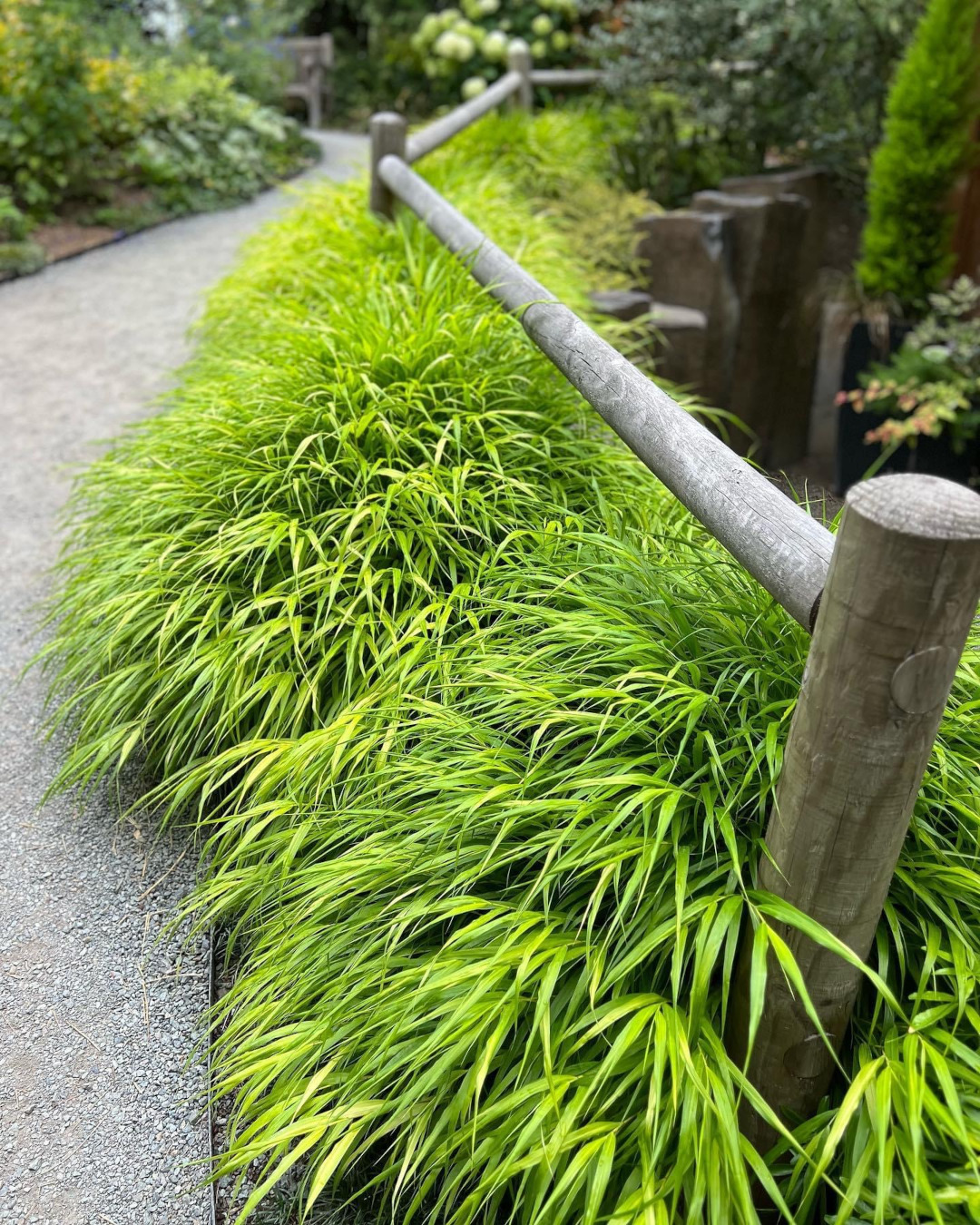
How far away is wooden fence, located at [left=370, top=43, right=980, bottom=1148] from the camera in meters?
1.08

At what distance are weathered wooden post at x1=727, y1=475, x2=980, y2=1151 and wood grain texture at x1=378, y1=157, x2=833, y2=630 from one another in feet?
0.59

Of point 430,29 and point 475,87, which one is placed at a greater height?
point 430,29

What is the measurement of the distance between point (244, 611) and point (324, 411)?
66 cm

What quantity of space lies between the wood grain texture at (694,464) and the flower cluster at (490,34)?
27.0ft

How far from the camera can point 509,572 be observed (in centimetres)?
207

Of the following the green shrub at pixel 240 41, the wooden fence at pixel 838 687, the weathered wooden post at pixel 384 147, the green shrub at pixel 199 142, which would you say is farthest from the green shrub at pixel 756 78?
the wooden fence at pixel 838 687

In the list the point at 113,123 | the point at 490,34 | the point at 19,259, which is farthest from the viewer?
the point at 490,34

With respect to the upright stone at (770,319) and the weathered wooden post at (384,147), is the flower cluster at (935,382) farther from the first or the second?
the weathered wooden post at (384,147)

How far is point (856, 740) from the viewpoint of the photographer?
3.86 feet

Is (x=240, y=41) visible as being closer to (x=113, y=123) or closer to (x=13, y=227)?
(x=113, y=123)

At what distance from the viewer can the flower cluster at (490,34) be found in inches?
382

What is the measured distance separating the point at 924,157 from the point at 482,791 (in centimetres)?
507

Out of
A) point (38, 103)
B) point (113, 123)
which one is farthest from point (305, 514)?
point (113, 123)

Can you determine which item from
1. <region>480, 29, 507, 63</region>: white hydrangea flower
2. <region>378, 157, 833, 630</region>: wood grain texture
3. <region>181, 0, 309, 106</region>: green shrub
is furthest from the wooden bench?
<region>378, 157, 833, 630</region>: wood grain texture
